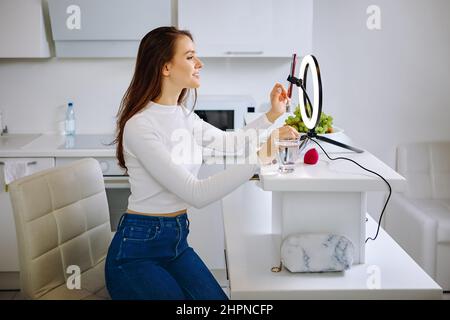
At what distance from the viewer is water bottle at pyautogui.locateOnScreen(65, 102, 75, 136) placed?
3.74 m

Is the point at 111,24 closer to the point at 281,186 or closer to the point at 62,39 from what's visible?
the point at 62,39

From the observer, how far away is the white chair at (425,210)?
3.25m

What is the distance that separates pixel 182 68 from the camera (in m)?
1.94

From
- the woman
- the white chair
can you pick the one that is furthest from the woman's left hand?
the white chair

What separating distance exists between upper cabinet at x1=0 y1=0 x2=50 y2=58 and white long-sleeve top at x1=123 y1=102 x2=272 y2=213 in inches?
65.6

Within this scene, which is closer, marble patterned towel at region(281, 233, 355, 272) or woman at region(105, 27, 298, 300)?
marble patterned towel at region(281, 233, 355, 272)

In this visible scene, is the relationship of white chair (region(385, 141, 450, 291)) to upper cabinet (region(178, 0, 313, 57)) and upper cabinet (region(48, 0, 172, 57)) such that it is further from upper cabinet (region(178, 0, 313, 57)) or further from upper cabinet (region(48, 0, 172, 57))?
upper cabinet (region(48, 0, 172, 57))

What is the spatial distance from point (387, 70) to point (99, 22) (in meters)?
1.70

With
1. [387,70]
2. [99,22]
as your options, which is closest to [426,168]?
[387,70]

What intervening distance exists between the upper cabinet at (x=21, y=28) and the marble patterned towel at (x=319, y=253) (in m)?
2.30

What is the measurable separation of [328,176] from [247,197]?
0.76m

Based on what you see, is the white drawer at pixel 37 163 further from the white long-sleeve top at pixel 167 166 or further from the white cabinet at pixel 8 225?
the white long-sleeve top at pixel 167 166

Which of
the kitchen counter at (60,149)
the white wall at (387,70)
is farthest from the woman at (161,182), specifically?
the white wall at (387,70)

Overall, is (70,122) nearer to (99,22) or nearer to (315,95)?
(99,22)
